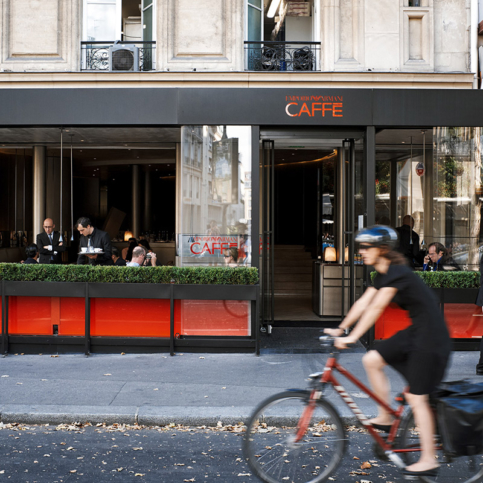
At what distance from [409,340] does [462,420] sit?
59 cm

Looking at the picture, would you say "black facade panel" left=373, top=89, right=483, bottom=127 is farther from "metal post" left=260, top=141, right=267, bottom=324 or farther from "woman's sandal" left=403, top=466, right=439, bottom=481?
"woman's sandal" left=403, top=466, right=439, bottom=481

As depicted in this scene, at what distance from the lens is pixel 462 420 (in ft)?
11.7

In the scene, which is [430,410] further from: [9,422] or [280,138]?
[280,138]

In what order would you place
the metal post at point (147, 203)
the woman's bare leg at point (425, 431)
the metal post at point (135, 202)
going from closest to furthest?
the woman's bare leg at point (425, 431)
the metal post at point (135, 202)
the metal post at point (147, 203)

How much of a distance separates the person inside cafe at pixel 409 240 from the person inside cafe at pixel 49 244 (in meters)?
6.71

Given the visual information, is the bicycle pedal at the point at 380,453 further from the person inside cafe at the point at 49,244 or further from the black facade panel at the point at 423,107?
the person inside cafe at the point at 49,244

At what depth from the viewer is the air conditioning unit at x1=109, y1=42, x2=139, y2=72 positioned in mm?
9484

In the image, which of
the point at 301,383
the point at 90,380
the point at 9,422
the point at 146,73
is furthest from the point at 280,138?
the point at 9,422

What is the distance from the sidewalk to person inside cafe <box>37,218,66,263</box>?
2.91 m

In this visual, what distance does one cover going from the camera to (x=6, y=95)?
9.18 meters

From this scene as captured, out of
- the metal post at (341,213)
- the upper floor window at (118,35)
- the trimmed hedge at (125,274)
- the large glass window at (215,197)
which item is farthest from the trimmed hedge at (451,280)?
the upper floor window at (118,35)

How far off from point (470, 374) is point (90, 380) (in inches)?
190

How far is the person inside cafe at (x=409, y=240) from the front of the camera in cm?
1095

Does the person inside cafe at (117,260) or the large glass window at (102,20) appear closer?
the person inside cafe at (117,260)
